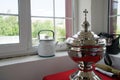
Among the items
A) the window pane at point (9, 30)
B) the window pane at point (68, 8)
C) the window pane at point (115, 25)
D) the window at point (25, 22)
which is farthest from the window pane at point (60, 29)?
the window pane at point (115, 25)

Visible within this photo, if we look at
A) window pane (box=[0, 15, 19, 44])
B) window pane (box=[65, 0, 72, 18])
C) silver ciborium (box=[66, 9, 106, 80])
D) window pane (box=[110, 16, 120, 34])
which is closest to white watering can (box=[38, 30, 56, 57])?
window pane (box=[0, 15, 19, 44])

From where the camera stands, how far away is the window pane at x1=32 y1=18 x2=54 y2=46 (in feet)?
5.24

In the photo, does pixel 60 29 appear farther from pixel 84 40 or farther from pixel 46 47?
pixel 84 40

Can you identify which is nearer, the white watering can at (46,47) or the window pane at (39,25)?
the white watering can at (46,47)

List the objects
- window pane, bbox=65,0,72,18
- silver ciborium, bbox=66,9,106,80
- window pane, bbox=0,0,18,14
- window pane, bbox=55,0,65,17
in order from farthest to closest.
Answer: window pane, bbox=65,0,72,18 → window pane, bbox=55,0,65,17 → window pane, bbox=0,0,18,14 → silver ciborium, bbox=66,9,106,80

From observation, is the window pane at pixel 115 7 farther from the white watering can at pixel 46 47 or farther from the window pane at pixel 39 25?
the white watering can at pixel 46 47

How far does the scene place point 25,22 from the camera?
1496 millimetres

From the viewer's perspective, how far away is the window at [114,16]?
5.89 feet

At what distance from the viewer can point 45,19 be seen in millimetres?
1666

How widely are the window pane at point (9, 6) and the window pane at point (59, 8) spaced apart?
48 centimetres

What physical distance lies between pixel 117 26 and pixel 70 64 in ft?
2.46

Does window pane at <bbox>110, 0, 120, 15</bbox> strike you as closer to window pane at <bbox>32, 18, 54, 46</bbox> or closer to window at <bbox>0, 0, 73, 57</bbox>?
window at <bbox>0, 0, 73, 57</bbox>

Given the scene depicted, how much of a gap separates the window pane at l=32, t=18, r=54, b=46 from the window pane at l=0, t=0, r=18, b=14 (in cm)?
23

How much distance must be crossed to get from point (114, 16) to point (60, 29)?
69 centimetres
